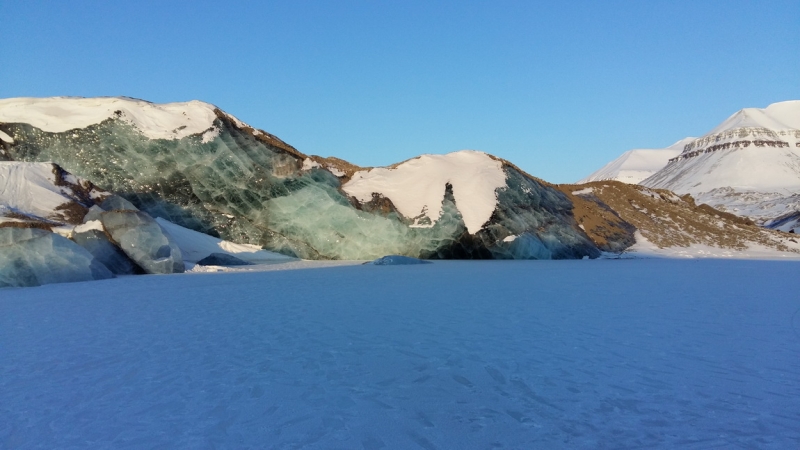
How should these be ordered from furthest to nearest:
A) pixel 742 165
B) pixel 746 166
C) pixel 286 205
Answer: pixel 742 165 < pixel 746 166 < pixel 286 205

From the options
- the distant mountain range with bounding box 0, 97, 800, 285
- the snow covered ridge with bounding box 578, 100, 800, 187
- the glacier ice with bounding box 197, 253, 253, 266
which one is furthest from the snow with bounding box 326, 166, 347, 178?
the snow covered ridge with bounding box 578, 100, 800, 187

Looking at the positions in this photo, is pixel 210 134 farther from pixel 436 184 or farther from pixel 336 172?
pixel 436 184

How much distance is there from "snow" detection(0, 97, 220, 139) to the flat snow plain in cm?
912

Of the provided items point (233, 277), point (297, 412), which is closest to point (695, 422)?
point (297, 412)

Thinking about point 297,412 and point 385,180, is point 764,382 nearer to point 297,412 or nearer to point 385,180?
point 297,412

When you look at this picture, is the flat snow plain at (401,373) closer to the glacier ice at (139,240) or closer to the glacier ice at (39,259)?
the glacier ice at (39,259)

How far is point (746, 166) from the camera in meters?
99.1

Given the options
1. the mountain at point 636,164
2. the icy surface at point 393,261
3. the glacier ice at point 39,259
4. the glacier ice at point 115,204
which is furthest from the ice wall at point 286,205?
the mountain at point 636,164

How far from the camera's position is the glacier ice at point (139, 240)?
10680mm

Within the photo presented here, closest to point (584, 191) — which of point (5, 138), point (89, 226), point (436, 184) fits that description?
point (436, 184)

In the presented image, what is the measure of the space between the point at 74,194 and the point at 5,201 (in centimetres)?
142

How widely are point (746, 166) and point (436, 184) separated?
10777 cm

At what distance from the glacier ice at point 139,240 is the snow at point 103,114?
4226 millimetres

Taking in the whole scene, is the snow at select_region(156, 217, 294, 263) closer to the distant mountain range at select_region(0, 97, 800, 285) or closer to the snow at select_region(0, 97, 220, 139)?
the distant mountain range at select_region(0, 97, 800, 285)
